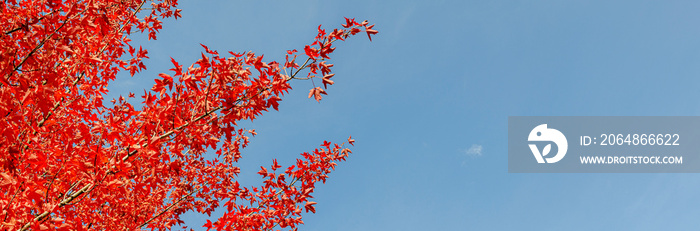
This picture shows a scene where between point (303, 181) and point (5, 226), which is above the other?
point (303, 181)

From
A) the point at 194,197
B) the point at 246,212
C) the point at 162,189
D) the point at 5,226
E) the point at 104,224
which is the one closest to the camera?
the point at 5,226

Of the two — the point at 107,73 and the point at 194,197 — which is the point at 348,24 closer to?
the point at 107,73

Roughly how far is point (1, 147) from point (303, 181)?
340 centimetres

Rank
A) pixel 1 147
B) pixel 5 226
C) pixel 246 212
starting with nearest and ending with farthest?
pixel 5 226 → pixel 1 147 → pixel 246 212

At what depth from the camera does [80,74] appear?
517 cm

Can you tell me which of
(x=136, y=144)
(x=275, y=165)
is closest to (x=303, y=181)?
(x=275, y=165)

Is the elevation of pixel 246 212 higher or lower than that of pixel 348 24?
lower

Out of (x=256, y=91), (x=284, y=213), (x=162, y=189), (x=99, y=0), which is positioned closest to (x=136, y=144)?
(x=256, y=91)

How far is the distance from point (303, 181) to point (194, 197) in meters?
2.57

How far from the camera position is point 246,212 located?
506 centimetres

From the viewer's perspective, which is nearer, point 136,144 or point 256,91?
point 136,144

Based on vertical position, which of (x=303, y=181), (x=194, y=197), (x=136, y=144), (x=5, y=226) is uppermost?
(x=194, y=197)

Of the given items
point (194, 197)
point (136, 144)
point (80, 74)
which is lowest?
point (136, 144)

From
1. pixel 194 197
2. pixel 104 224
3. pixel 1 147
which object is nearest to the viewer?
pixel 1 147
